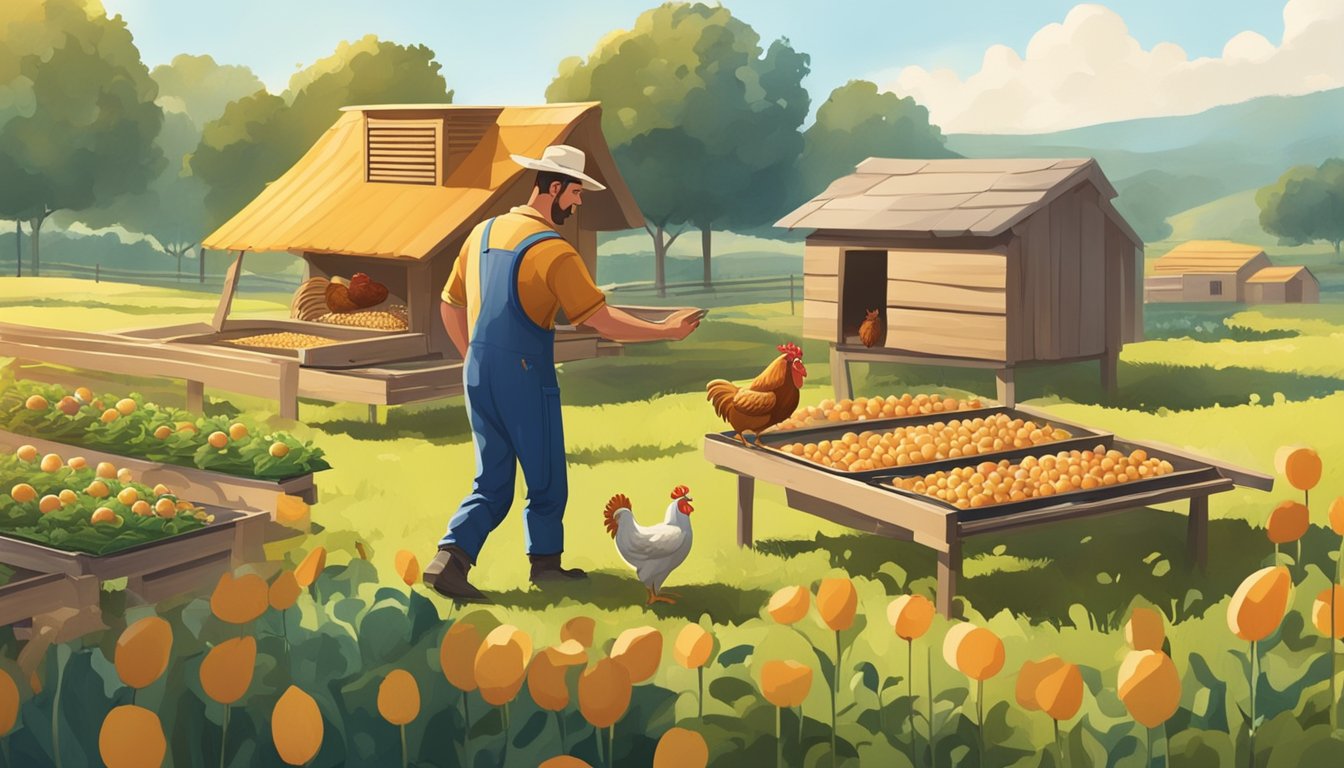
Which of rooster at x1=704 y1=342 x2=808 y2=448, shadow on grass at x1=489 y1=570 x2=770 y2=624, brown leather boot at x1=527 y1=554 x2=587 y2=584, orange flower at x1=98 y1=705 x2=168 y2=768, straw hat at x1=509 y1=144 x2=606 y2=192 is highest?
straw hat at x1=509 y1=144 x2=606 y2=192

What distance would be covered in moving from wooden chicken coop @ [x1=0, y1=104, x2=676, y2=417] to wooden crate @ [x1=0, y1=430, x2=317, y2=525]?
3.44 metres

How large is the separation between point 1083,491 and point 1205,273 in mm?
25347

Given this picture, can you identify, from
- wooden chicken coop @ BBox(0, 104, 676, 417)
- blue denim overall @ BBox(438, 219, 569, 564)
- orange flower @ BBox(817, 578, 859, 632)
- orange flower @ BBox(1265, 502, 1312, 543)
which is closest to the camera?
orange flower @ BBox(817, 578, 859, 632)

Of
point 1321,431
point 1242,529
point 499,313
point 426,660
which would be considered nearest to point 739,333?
point 1321,431

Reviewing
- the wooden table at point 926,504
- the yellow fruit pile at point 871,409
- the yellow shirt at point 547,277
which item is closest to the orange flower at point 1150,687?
the wooden table at point 926,504

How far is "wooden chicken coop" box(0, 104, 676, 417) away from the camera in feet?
36.0

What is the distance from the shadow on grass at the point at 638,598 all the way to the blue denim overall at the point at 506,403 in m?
0.36

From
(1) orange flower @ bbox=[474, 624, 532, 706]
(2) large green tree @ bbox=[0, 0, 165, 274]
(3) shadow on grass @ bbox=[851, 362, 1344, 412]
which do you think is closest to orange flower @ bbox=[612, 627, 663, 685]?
(1) orange flower @ bbox=[474, 624, 532, 706]

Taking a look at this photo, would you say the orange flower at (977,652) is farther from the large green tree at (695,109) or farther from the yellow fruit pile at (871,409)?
the large green tree at (695,109)

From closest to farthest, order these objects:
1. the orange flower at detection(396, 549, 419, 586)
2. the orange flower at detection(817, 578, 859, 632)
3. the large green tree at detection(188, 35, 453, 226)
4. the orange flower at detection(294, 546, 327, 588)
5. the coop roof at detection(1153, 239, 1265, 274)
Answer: the orange flower at detection(817, 578, 859, 632), the orange flower at detection(294, 546, 327, 588), the orange flower at detection(396, 549, 419, 586), the coop roof at detection(1153, 239, 1265, 274), the large green tree at detection(188, 35, 453, 226)

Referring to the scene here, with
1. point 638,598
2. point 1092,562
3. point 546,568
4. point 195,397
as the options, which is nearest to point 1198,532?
point 1092,562

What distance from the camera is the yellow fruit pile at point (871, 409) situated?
7.43 metres

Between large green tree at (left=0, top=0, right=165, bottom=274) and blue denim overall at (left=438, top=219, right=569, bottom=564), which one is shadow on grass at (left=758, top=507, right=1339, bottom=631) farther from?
large green tree at (left=0, top=0, right=165, bottom=274)

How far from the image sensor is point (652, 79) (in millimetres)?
29484
